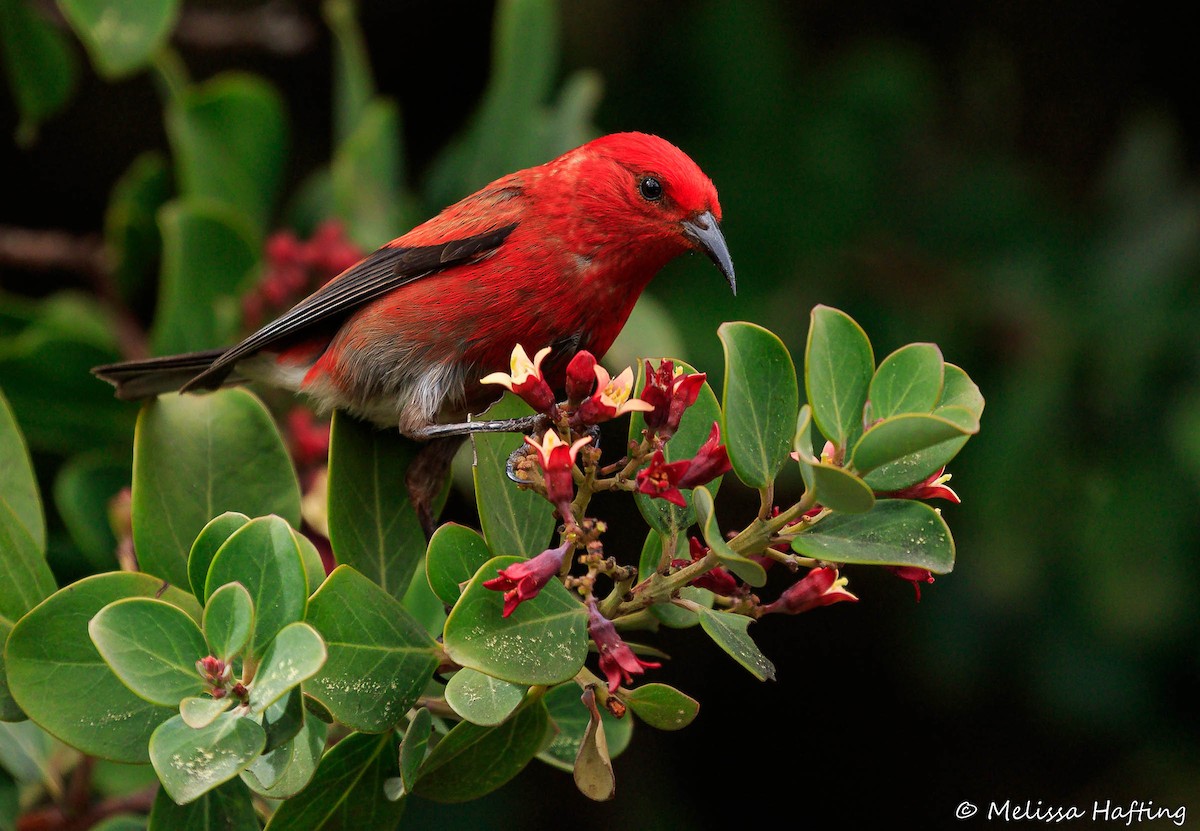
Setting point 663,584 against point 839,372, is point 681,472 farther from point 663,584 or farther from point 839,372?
point 839,372

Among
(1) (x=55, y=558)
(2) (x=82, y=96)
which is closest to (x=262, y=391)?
(1) (x=55, y=558)

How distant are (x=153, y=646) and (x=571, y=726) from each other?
102 centimetres

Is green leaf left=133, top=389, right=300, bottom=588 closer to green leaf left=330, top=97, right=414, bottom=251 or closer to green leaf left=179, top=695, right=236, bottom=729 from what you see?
green leaf left=179, top=695, right=236, bottom=729

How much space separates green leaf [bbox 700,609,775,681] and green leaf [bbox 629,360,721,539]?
6.5 inches

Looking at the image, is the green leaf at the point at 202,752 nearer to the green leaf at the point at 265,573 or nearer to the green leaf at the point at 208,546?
the green leaf at the point at 265,573

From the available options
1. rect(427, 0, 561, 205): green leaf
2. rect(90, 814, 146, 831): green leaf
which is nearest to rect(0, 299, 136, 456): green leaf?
rect(427, 0, 561, 205): green leaf

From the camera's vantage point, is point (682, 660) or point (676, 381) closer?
point (676, 381)

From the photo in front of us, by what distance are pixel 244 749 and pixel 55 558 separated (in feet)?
7.79

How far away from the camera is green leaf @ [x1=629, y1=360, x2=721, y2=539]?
2.11 meters

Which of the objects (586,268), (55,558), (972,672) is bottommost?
(972,672)

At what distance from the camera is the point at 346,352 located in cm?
356

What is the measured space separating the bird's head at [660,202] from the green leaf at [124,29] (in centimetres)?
138

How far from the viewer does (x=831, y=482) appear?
179 cm

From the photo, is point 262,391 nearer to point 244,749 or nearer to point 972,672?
point 244,749
